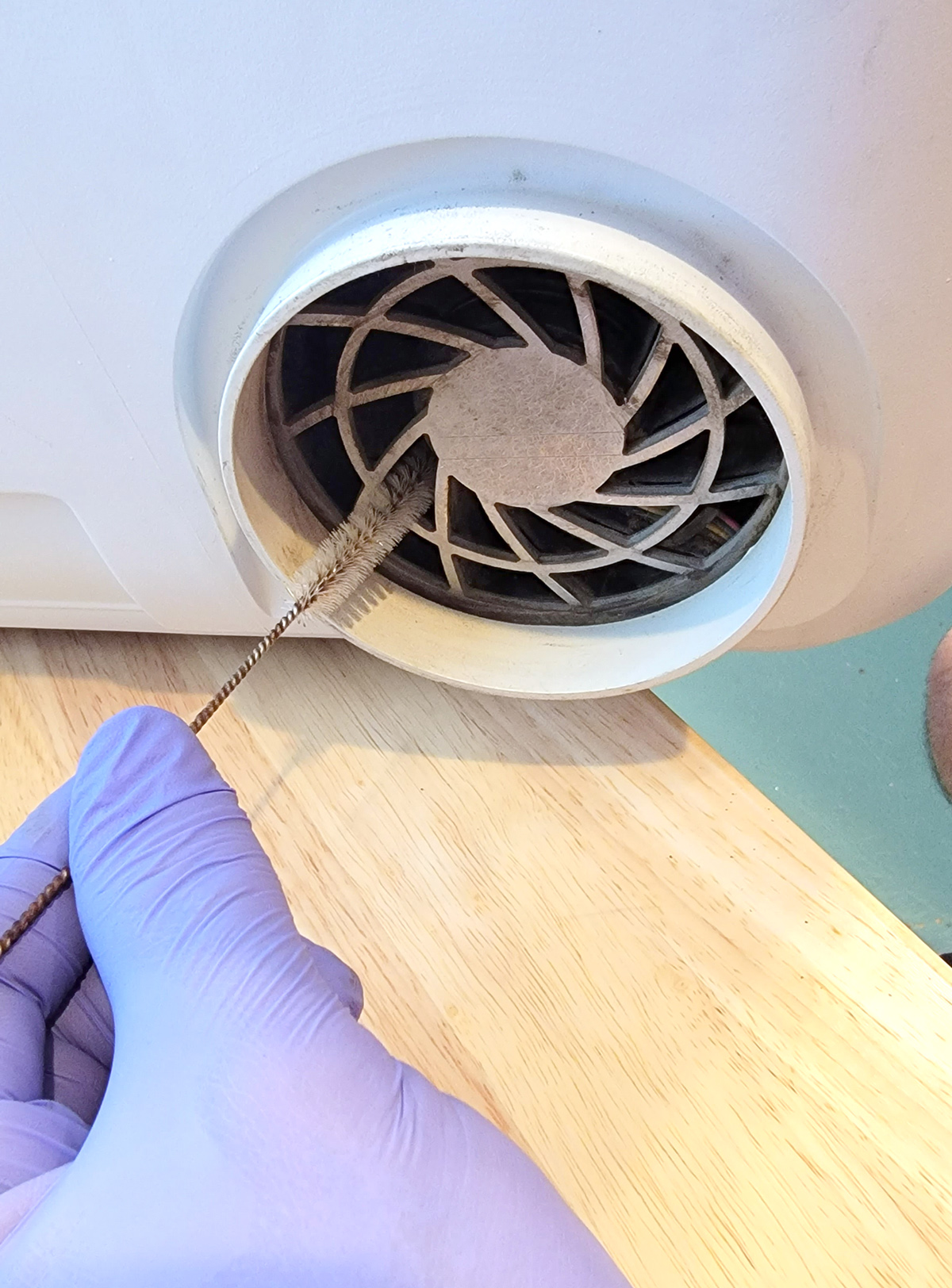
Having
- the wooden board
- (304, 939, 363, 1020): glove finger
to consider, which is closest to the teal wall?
the wooden board

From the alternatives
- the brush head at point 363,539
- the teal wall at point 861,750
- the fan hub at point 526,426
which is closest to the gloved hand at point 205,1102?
the brush head at point 363,539

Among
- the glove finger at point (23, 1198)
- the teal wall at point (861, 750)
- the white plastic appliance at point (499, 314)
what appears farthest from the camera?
the teal wall at point (861, 750)

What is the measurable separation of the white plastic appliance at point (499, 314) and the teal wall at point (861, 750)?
1.53ft

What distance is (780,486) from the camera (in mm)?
407

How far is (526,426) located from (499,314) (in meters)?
0.05

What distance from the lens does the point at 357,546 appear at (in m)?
0.46

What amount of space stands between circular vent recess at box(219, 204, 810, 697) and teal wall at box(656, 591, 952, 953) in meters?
0.50

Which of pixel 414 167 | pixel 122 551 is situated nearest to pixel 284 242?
pixel 414 167

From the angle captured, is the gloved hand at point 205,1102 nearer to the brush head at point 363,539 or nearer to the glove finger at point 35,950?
the glove finger at point 35,950

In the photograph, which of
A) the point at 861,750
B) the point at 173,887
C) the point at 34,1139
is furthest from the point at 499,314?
the point at 861,750

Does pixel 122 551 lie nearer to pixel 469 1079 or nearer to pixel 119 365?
pixel 119 365

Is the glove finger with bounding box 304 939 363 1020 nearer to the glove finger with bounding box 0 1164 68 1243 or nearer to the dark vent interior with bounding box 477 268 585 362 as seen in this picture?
the glove finger with bounding box 0 1164 68 1243

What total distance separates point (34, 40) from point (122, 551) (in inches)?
9.7

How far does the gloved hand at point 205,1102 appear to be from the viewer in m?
0.36
